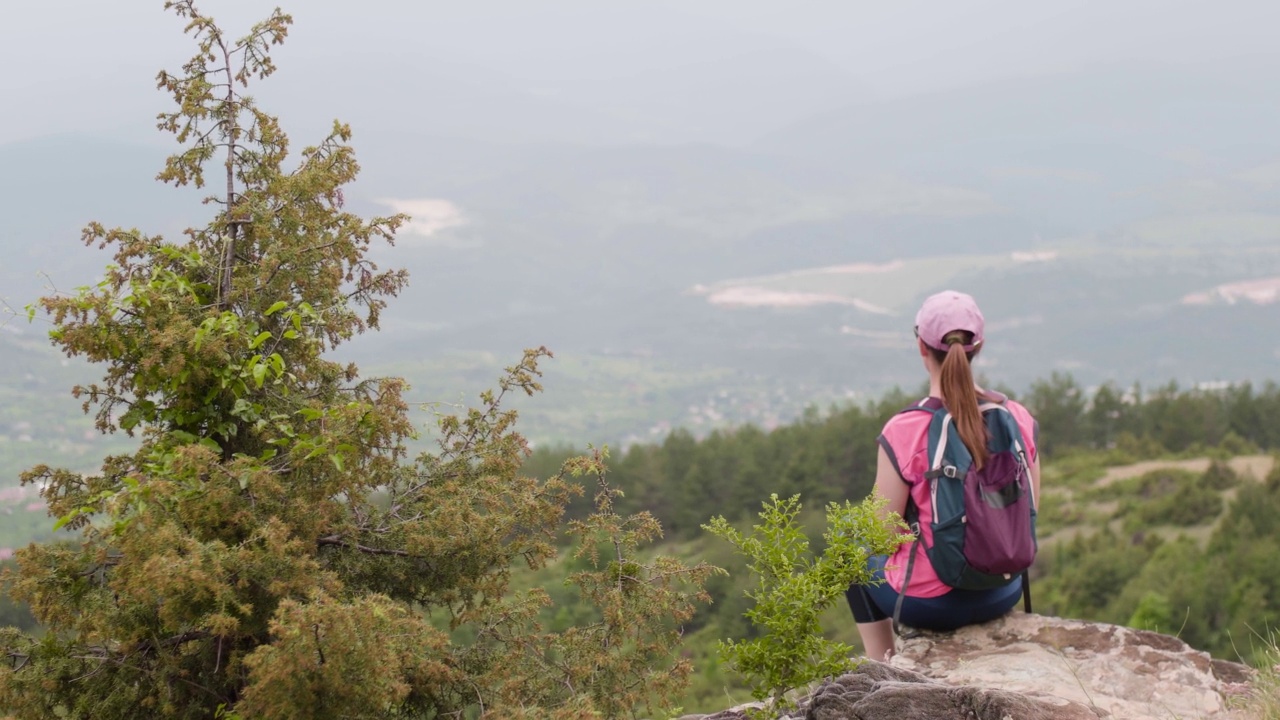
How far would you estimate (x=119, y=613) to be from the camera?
2.55 metres

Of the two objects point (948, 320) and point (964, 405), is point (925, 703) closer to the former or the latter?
point (964, 405)

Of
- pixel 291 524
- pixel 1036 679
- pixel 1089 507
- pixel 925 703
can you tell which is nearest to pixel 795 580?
pixel 925 703

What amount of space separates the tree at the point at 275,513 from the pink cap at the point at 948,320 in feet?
4.19

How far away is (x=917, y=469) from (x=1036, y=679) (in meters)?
0.87

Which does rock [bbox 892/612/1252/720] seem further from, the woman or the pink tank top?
the pink tank top

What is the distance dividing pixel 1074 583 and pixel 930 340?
20758mm

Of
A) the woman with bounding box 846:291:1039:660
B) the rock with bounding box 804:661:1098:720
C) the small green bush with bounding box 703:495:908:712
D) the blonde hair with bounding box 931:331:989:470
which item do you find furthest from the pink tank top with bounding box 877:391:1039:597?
the small green bush with bounding box 703:495:908:712

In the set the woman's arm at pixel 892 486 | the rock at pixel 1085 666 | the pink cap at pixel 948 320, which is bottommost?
the rock at pixel 1085 666

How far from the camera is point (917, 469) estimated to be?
10.9 feet

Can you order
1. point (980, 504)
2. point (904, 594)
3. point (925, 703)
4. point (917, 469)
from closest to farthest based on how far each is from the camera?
1. point (925, 703)
2. point (980, 504)
3. point (917, 469)
4. point (904, 594)

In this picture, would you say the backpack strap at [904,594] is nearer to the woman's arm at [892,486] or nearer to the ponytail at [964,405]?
the woman's arm at [892,486]

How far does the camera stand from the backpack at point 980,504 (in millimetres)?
3229

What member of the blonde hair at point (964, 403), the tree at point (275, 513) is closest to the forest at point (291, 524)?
the tree at point (275, 513)

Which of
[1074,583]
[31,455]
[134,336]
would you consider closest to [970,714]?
[134,336]
